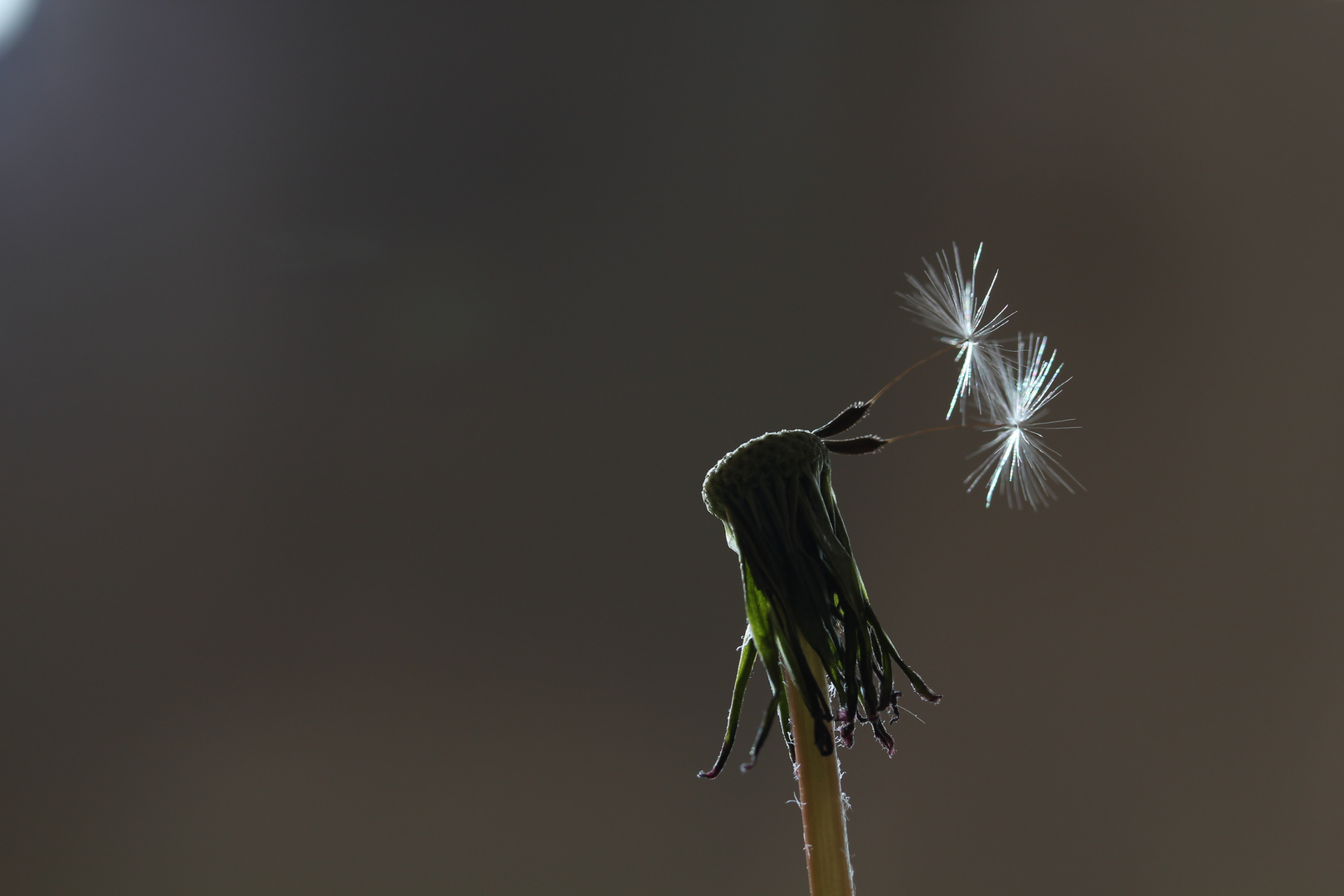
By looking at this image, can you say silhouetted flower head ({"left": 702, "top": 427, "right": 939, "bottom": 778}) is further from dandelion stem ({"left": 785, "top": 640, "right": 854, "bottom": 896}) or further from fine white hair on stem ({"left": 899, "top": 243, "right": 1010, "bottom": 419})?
fine white hair on stem ({"left": 899, "top": 243, "right": 1010, "bottom": 419})

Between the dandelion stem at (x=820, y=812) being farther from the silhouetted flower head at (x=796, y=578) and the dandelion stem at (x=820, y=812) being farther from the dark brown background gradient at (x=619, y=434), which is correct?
the dark brown background gradient at (x=619, y=434)

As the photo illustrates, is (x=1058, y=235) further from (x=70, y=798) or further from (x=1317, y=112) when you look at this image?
(x=70, y=798)

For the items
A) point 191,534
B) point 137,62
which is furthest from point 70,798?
point 137,62

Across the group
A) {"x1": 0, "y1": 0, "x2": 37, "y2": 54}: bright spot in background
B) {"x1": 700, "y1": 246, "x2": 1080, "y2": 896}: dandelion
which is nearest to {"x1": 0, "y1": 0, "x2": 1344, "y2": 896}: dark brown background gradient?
{"x1": 0, "y1": 0, "x2": 37, "y2": 54}: bright spot in background

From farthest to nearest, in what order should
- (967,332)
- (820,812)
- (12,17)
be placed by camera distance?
(12,17) < (967,332) < (820,812)

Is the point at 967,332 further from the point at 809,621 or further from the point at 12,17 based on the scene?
the point at 12,17

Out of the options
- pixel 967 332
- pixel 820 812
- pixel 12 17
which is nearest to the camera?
pixel 820 812

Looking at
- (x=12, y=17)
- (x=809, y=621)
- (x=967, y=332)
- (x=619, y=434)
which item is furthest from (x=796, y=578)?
(x=12, y=17)
